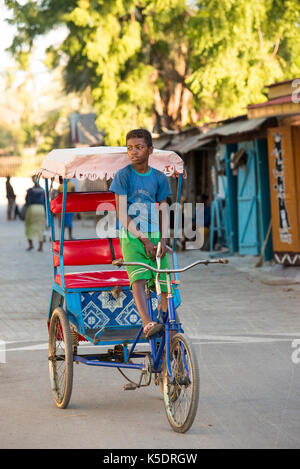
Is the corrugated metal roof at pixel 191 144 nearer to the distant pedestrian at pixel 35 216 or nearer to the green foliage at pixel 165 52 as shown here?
the green foliage at pixel 165 52

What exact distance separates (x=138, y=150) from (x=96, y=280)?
1.43 m

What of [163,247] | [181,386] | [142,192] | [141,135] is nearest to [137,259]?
[163,247]

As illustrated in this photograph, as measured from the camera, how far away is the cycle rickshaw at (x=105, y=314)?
5988mm

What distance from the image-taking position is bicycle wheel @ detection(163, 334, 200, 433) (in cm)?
564

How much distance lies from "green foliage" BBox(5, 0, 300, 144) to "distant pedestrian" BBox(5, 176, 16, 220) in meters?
5.54

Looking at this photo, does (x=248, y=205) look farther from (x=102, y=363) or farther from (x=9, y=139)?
(x=9, y=139)

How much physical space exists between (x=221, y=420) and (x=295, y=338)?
3604 mm

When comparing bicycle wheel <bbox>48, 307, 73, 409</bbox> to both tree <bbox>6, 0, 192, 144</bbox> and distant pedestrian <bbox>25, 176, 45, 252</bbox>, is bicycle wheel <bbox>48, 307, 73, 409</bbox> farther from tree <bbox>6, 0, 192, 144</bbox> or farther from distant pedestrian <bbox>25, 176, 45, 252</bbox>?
tree <bbox>6, 0, 192, 144</bbox>

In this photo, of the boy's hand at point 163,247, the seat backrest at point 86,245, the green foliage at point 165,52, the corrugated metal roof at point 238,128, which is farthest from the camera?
the green foliage at point 165,52

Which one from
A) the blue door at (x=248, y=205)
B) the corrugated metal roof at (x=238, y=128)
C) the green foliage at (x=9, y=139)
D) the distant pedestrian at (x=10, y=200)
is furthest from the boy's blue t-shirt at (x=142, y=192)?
the green foliage at (x=9, y=139)

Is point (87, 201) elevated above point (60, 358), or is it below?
above

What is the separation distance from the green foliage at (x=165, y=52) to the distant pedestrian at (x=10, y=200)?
18.2 feet

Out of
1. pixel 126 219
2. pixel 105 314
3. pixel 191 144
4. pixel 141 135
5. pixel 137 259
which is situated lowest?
pixel 105 314

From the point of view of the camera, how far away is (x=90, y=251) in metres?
8.01
